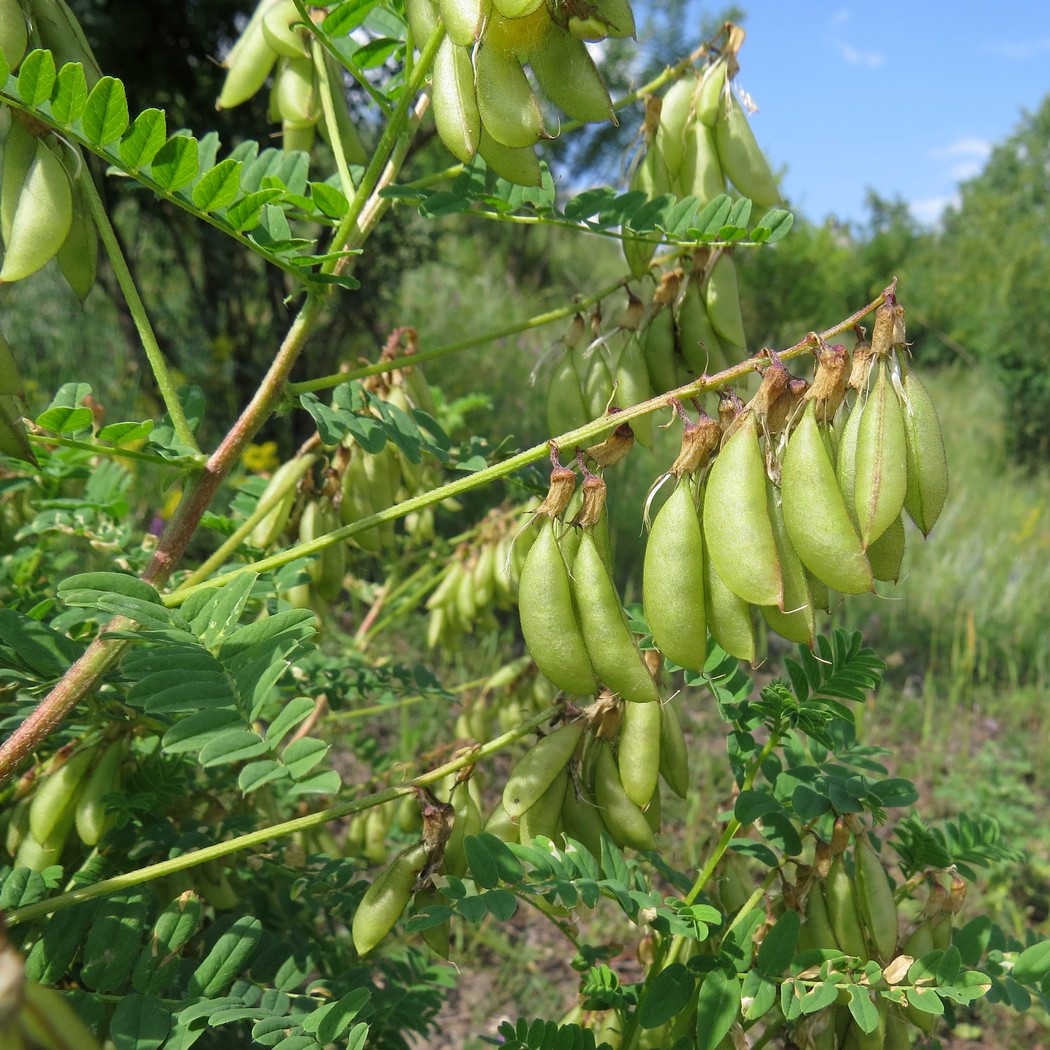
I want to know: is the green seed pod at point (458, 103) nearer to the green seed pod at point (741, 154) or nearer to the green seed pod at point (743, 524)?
the green seed pod at point (743, 524)

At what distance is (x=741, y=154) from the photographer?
1.20 meters

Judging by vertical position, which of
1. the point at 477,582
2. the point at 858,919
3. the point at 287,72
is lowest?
the point at 858,919

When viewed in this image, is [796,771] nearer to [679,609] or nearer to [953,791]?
[679,609]

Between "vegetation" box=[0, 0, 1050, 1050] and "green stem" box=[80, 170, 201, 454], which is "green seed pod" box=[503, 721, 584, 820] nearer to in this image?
"vegetation" box=[0, 0, 1050, 1050]

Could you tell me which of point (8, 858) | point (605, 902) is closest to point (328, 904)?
point (8, 858)

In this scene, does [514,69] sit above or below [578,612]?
above

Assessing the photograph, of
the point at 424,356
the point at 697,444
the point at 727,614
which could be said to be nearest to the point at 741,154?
the point at 424,356

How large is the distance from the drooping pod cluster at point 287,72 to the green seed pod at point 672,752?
79 cm

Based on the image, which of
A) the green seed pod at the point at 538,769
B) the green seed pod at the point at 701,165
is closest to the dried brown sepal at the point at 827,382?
the green seed pod at the point at 538,769

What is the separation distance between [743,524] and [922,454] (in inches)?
7.3

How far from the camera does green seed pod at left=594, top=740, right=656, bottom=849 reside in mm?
952

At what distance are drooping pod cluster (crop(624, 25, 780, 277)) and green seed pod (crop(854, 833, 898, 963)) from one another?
751 millimetres

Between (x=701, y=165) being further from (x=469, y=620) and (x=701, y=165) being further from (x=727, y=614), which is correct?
(x=469, y=620)

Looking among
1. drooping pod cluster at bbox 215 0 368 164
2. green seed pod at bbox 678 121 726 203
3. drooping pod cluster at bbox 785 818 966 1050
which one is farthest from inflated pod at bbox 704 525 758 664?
drooping pod cluster at bbox 215 0 368 164
